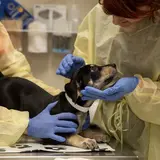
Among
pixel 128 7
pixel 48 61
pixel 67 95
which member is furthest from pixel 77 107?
pixel 48 61

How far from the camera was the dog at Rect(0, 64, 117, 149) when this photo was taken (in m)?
1.11

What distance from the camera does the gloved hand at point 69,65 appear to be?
1158mm

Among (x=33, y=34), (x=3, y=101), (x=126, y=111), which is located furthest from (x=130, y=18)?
(x=33, y=34)

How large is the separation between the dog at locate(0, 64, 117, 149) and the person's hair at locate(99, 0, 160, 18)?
0.20m

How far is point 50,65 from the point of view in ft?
6.03

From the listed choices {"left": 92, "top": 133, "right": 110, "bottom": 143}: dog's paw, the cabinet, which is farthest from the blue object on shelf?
{"left": 92, "top": 133, "right": 110, "bottom": 143}: dog's paw

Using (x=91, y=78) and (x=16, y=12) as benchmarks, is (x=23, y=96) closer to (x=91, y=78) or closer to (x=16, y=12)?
(x=91, y=78)

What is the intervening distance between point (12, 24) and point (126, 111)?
818 millimetres

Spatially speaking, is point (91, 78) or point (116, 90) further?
point (91, 78)

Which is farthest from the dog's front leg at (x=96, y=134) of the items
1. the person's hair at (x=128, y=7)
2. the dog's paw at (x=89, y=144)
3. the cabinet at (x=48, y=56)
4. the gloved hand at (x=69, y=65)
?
the cabinet at (x=48, y=56)

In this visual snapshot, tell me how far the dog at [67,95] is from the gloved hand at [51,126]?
0.09ft

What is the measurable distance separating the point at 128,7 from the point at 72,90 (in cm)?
34

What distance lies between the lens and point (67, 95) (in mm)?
1167

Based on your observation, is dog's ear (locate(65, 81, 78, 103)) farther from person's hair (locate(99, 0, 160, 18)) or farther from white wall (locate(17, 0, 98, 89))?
white wall (locate(17, 0, 98, 89))
